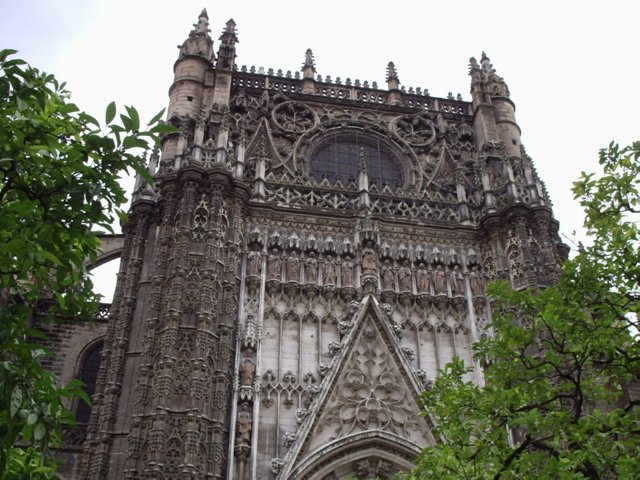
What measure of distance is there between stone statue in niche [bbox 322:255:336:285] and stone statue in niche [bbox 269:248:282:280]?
1338 mm

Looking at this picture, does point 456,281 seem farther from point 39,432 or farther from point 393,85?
point 39,432

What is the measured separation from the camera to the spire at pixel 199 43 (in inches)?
1056

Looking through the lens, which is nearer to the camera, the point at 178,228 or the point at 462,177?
the point at 178,228

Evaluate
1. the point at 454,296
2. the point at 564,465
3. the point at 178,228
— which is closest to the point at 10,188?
the point at 564,465

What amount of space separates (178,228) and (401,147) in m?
9.95

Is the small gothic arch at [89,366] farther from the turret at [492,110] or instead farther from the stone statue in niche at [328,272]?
the turret at [492,110]

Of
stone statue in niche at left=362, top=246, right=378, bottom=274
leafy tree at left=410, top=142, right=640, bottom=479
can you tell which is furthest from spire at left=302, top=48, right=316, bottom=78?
leafy tree at left=410, top=142, right=640, bottom=479

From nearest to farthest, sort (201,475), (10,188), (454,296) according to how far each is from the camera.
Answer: (10,188), (201,475), (454,296)

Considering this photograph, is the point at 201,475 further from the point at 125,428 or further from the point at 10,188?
the point at 10,188

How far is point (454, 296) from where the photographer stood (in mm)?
21781

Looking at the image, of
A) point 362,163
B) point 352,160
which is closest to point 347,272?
point 362,163

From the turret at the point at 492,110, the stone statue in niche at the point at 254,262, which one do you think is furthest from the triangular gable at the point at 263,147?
the turret at the point at 492,110

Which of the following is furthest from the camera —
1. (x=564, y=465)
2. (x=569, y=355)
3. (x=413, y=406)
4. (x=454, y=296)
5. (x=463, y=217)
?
(x=463, y=217)

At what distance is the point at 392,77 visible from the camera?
29.3 metres
